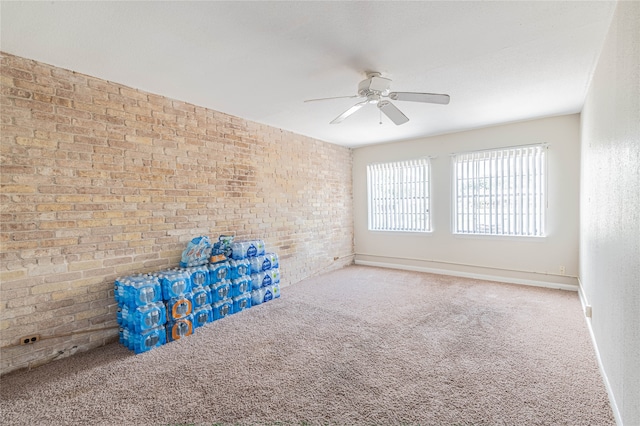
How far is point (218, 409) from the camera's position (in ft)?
6.55

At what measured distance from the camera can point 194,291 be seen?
3.33m

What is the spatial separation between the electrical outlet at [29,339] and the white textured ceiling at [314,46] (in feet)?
7.66

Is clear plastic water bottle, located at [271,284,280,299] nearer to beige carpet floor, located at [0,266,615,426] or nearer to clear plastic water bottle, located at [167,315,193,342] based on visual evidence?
beige carpet floor, located at [0,266,615,426]

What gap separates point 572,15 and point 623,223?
1405 mm

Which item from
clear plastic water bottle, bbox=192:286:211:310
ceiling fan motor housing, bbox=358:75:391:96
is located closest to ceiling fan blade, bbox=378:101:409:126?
ceiling fan motor housing, bbox=358:75:391:96

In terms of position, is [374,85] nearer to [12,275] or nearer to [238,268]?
[238,268]

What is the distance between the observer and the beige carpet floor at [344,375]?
1932mm

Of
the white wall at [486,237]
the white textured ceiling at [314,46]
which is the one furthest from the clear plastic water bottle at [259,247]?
the white wall at [486,237]

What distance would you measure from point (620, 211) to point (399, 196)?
4307mm

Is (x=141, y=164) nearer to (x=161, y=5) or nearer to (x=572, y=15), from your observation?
(x=161, y=5)

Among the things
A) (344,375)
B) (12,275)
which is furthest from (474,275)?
(12,275)

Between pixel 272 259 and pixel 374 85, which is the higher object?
pixel 374 85

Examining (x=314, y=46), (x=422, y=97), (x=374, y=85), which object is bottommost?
(x=422, y=97)

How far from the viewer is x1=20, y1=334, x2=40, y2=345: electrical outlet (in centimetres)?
249
